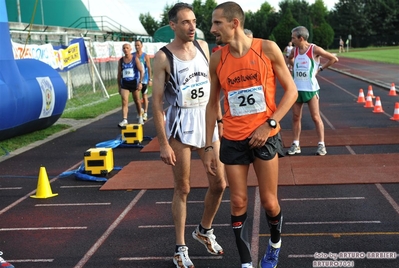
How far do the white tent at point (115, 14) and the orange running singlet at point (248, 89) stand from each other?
40.2 metres

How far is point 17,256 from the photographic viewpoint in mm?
5605

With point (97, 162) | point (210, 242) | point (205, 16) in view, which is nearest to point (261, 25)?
point (205, 16)

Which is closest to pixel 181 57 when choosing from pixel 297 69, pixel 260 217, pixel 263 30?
pixel 260 217

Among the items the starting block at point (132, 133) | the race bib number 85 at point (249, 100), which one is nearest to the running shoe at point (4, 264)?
the race bib number 85 at point (249, 100)

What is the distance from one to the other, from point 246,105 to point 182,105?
72 cm

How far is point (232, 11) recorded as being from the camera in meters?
4.47

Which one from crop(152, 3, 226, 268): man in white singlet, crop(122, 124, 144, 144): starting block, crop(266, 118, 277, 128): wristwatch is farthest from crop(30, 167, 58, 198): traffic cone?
crop(266, 118, 277, 128): wristwatch

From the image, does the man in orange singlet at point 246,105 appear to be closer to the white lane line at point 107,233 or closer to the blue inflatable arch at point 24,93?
Answer: the white lane line at point 107,233

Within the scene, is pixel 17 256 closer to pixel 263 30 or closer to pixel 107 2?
pixel 107 2

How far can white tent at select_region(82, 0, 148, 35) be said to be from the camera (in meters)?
48.4

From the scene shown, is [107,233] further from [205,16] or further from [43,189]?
[205,16]

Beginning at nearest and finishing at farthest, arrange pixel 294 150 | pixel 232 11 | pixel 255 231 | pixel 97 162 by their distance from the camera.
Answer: pixel 232 11 < pixel 255 231 < pixel 97 162 < pixel 294 150

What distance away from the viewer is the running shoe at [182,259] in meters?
4.95

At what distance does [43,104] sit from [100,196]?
Answer: 6.37 metres
